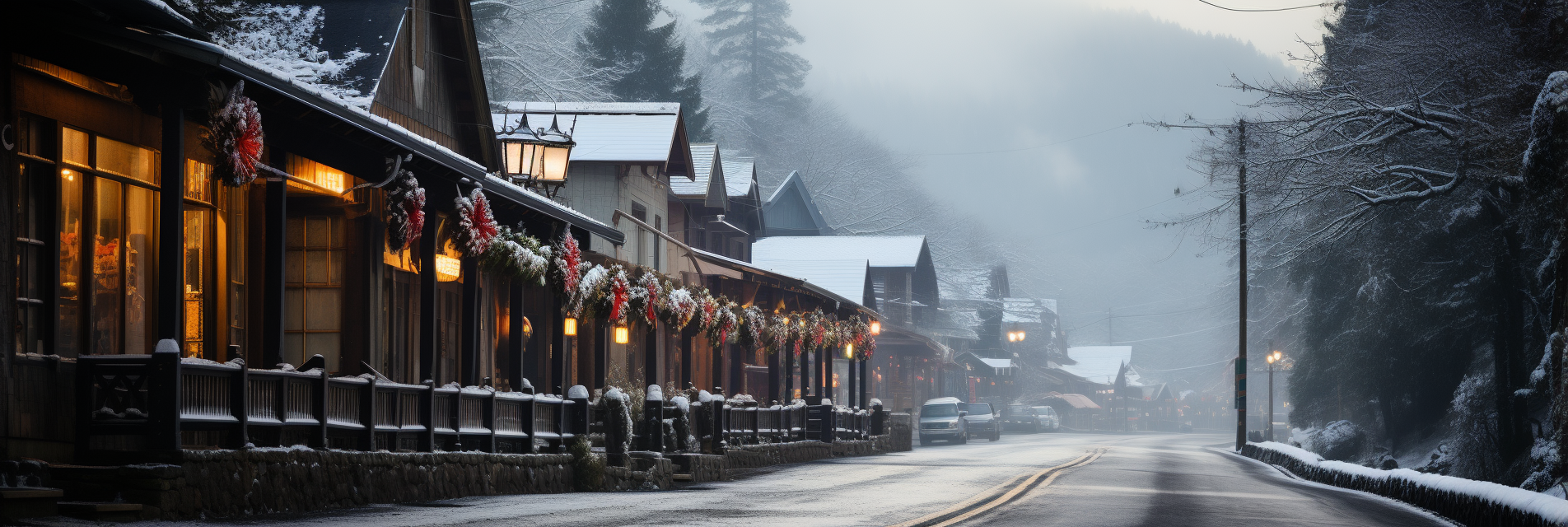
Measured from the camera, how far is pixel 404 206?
15.3 metres

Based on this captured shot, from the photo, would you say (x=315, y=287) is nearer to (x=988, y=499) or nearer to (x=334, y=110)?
(x=334, y=110)

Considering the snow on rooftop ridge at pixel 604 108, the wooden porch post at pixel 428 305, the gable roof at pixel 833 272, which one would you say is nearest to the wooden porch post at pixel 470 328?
the wooden porch post at pixel 428 305

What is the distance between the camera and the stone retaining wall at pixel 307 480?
10758mm

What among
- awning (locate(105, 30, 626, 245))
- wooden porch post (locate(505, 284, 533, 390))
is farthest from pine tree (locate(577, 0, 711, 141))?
awning (locate(105, 30, 626, 245))

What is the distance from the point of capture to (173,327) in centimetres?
1087

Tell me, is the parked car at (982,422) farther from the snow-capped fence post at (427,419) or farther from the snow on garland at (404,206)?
the snow on garland at (404,206)

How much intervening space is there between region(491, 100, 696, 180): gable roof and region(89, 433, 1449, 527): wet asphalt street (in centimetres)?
1164

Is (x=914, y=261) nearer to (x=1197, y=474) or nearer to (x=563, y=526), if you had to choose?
(x=1197, y=474)

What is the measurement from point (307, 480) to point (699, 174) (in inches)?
1121

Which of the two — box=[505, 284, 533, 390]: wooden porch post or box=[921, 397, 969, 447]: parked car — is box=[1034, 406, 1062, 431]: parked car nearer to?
box=[921, 397, 969, 447]: parked car

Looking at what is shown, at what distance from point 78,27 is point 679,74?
5710cm

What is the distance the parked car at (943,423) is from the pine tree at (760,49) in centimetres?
4462

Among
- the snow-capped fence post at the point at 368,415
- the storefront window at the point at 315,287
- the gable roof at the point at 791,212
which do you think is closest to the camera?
the snow-capped fence post at the point at 368,415

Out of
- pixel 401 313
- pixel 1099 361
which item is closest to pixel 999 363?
pixel 1099 361
